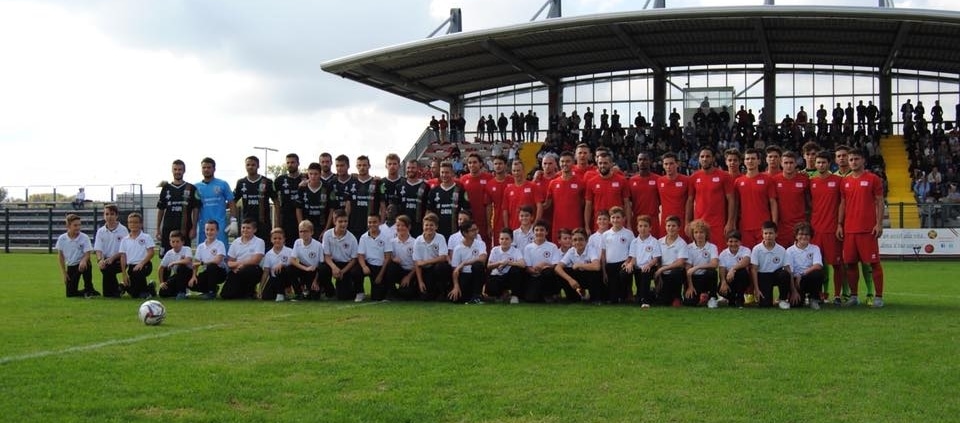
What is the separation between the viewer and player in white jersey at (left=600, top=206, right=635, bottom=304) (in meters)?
11.0

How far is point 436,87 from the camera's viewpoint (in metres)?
38.7

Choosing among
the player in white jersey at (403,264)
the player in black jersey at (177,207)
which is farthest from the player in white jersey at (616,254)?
the player in black jersey at (177,207)

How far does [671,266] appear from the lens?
1072 centimetres

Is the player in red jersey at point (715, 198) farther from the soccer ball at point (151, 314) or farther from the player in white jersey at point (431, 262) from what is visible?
the soccer ball at point (151, 314)

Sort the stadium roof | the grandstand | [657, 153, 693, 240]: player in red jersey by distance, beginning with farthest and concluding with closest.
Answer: the grandstand, the stadium roof, [657, 153, 693, 240]: player in red jersey

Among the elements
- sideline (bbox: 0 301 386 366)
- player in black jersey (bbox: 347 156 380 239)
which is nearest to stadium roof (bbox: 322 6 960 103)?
player in black jersey (bbox: 347 156 380 239)

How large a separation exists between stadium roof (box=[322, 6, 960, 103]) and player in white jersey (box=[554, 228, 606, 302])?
18720 mm

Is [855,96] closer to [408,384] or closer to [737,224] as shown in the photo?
[737,224]

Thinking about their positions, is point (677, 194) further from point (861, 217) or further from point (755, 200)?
point (861, 217)

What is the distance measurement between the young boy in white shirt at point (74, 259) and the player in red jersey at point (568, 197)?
242 inches

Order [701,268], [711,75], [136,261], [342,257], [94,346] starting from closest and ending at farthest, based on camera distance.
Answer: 1. [94,346]
2. [701,268]
3. [342,257]
4. [136,261]
5. [711,75]

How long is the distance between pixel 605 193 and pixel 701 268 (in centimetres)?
177

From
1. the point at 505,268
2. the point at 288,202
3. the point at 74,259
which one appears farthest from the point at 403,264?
the point at 74,259

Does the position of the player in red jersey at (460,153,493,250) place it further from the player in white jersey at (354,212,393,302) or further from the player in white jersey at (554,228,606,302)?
the player in white jersey at (554,228,606,302)
